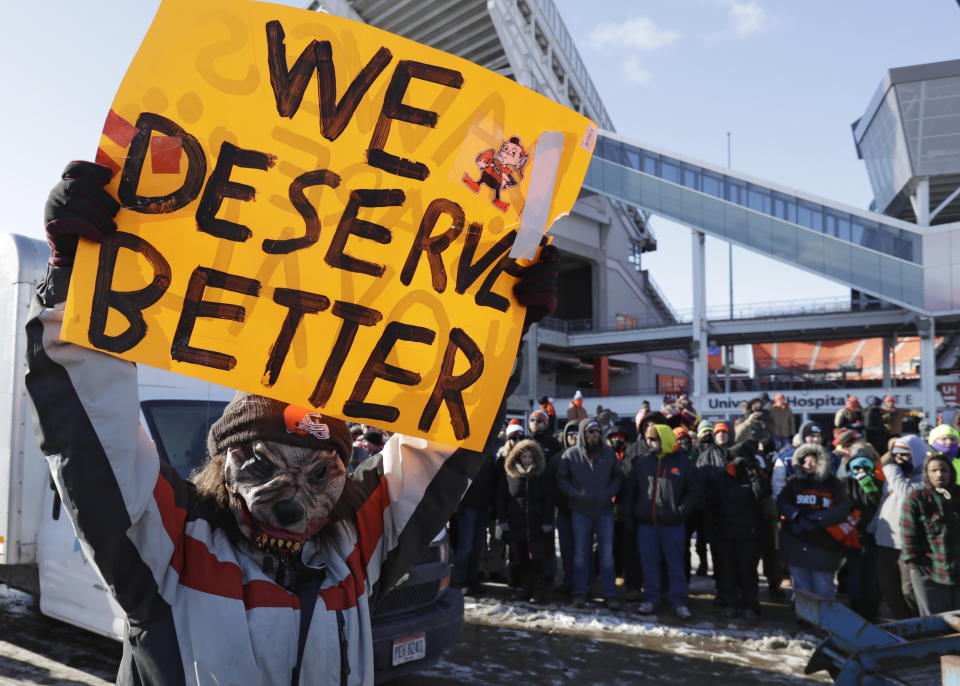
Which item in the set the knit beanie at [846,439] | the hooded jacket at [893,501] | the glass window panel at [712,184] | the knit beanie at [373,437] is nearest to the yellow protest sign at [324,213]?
the hooded jacket at [893,501]

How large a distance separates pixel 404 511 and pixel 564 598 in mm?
6218

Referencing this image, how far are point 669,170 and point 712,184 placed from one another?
2042 millimetres

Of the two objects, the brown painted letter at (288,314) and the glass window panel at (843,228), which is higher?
the glass window panel at (843,228)

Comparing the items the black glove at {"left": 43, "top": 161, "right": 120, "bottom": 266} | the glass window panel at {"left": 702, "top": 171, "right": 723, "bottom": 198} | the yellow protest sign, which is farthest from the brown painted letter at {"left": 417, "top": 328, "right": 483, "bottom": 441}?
the glass window panel at {"left": 702, "top": 171, "right": 723, "bottom": 198}

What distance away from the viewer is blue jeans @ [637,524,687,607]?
685 centimetres

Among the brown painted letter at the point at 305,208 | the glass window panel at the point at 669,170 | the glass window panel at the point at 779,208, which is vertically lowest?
the brown painted letter at the point at 305,208

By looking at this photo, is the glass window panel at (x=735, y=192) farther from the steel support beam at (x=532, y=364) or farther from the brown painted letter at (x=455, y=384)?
the brown painted letter at (x=455, y=384)

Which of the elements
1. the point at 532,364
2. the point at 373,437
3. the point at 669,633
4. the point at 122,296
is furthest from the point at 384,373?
the point at 532,364

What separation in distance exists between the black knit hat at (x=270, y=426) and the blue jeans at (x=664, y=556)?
19.6 ft

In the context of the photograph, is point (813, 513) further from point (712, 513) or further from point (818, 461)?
Result: point (712, 513)

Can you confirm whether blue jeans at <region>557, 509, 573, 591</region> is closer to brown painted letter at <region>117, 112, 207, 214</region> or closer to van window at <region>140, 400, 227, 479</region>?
van window at <region>140, 400, 227, 479</region>

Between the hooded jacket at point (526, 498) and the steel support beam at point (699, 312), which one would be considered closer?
the hooded jacket at point (526, 498)

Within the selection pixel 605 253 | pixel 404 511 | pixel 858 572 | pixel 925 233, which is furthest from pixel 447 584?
pixel 605 253

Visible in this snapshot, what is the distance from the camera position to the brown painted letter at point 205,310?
5.25 feet
